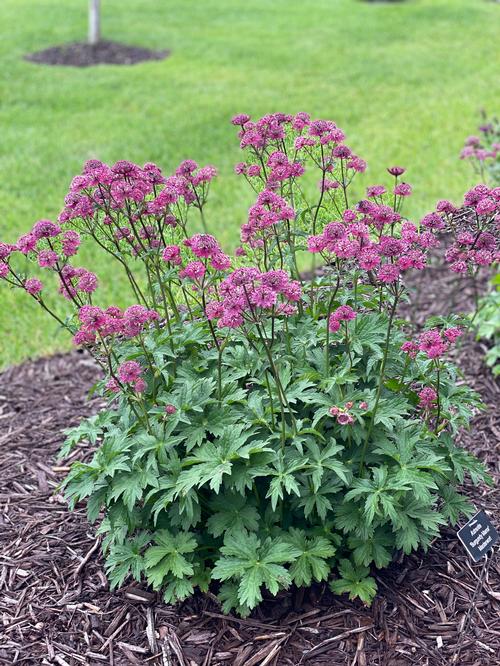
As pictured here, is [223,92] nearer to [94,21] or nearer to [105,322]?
[94,21]

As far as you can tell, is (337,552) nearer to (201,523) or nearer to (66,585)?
(201,523)

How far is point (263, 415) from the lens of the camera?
106 inches

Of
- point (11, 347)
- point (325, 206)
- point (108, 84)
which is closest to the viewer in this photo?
point (325, 206)

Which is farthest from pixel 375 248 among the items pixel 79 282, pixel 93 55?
pixel 93 55

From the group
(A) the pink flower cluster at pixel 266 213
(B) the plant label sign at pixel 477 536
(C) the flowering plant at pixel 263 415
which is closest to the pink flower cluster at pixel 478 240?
(C) the flowering plant at pixel 263 415

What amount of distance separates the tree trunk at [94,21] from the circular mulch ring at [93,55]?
0.34 ft

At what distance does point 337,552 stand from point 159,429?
2.77ft

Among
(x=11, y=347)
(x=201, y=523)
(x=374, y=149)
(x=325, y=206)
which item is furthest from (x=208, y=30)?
(x=201, y=523)

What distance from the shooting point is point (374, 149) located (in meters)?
8.16

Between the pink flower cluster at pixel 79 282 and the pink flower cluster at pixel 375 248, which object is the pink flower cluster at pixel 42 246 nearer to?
the pink flower cluster at pixel 79 282

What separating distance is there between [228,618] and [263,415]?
783mm

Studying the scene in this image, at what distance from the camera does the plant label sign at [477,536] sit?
9.02ft

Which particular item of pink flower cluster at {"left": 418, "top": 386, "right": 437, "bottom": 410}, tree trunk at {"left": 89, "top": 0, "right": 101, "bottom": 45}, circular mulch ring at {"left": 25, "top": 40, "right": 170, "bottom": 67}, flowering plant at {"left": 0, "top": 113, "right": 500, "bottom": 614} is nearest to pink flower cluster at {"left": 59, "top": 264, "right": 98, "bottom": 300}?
flowering plant at {"left": 0, "top": 113, "right": 500, "bottom": 614}

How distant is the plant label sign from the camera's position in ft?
9.02
